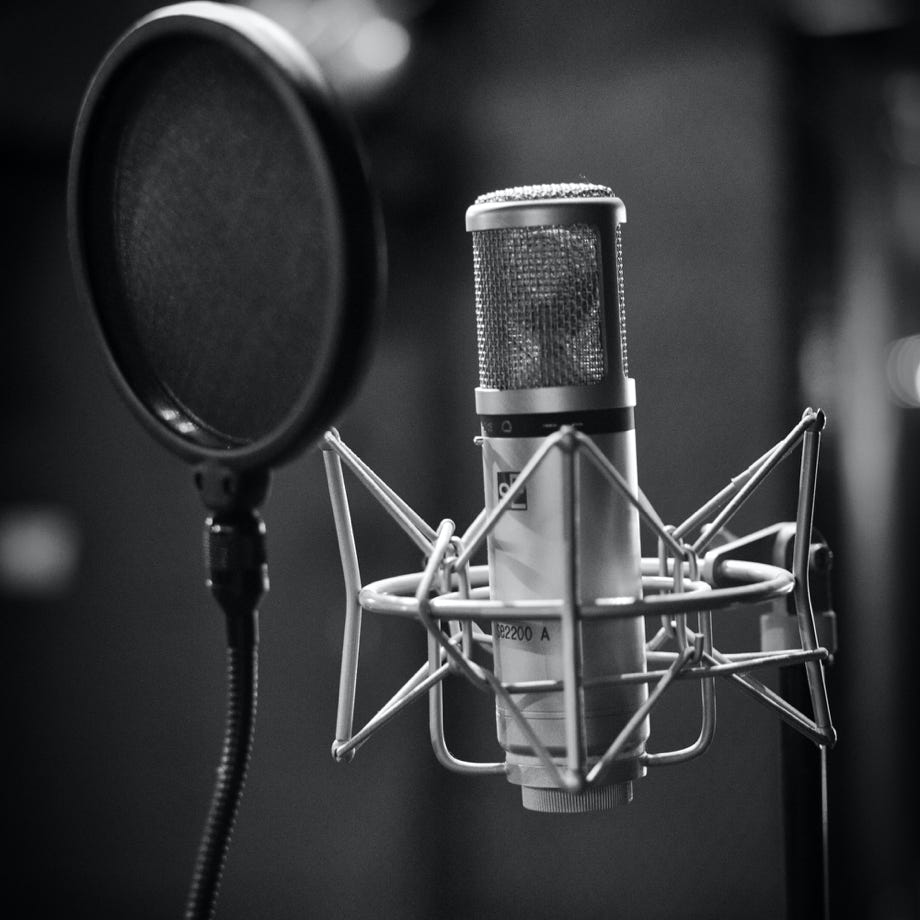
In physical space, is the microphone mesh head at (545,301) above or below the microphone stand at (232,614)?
above

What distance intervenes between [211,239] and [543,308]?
6.3 inches

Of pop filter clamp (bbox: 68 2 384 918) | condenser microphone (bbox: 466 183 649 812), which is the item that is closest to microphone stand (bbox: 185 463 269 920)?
pop filter clamp (bbox: 68 2 384 918)

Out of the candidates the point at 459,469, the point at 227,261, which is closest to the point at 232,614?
the point at 227,261

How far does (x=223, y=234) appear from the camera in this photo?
44 cm

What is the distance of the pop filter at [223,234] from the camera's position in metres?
0.40

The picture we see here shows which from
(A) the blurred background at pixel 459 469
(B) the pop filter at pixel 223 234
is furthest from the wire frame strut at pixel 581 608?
(A) the blurred background at pixel 459 469

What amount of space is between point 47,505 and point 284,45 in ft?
4.33

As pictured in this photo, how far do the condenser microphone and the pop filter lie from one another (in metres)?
0.13

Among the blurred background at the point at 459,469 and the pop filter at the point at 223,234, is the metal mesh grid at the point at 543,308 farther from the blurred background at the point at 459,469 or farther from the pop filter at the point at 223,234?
the blurred background at the point at 459,469

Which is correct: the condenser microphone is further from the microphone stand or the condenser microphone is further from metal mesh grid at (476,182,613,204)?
the microphone stand

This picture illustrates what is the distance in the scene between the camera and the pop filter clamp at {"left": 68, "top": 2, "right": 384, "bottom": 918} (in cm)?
40

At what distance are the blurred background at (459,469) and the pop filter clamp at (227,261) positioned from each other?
0.79m

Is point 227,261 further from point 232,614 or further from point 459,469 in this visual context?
point 459,469

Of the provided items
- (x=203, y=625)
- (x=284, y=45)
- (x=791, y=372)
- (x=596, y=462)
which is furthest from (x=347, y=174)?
(x=203, y=625)
